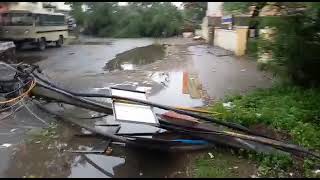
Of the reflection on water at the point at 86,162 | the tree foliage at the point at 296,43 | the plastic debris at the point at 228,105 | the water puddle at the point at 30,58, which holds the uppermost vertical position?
the tree foliage at the point at 296,43

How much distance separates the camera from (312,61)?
8.11 metres

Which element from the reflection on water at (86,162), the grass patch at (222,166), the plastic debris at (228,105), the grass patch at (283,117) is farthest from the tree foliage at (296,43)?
the reflection on water at (86,162)

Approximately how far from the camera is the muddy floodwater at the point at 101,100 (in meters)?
5.41

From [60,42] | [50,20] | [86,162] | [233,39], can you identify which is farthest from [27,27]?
[86,162]

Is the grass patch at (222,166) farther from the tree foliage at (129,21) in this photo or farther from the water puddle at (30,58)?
the tree foliage at (129,21)

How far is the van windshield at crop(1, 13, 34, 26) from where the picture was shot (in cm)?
1949

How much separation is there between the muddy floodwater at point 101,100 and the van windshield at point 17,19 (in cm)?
194

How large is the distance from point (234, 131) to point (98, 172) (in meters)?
2.30

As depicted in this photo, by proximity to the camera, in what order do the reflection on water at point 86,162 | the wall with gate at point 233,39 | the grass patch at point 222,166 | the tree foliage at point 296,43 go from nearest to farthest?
the grass patch at point 222,166, the reflection on water at point 86,162, the tree foliage at point 296,43, the wall with gate at point 233,39

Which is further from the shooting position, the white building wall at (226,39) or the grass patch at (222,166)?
the white building wall at (226,39)

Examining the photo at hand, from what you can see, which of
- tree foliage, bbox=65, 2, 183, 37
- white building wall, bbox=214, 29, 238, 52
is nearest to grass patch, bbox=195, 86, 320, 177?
white building wall, bbox=214, 29, 238, 52

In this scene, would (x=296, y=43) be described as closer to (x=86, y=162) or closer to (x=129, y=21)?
(x=86, y=162)

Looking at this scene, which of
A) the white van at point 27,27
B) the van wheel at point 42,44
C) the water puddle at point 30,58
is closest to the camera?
the water puddle at point 30,58

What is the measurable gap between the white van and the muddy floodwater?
156 cm
